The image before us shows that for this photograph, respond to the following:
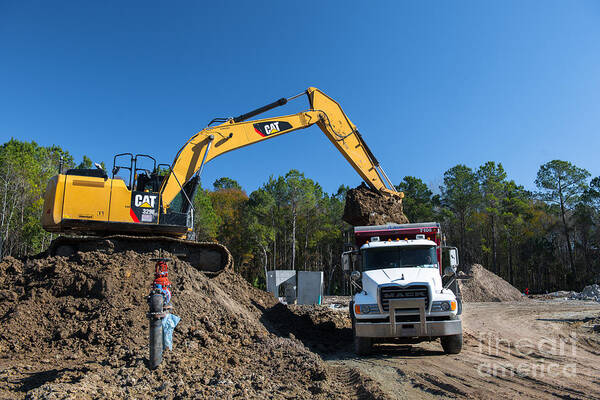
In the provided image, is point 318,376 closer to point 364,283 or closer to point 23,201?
point 364,283

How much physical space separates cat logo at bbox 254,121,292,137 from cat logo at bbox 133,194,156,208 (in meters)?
4.10

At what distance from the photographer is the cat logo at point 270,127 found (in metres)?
13.4

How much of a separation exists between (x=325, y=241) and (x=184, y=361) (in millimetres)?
46639

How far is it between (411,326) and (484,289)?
75.7 ft

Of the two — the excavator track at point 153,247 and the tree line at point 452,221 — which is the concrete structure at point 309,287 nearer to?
the excavator track at point 153,247

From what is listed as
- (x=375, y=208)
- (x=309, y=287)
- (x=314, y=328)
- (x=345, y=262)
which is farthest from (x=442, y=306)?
(x=309, y=287)

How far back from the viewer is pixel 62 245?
10742 mm

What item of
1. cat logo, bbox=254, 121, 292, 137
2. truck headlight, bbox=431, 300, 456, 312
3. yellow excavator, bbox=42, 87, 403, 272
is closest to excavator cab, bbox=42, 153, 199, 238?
yellow excavator, bbox=42, 87, 403, 272

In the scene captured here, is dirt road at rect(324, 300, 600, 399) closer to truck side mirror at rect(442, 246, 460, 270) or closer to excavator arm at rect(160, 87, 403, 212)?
truck side mirror at rect(442, 246, 460, 270)

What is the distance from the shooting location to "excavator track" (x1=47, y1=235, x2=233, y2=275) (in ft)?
34.7

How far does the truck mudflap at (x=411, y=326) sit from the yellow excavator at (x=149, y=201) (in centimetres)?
513

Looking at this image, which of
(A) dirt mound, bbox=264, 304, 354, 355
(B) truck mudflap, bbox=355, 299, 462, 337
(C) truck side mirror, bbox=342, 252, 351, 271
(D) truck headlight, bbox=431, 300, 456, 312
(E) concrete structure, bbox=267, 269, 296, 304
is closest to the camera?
(B) truck mudflap, bbox=355, 299, 462, 337

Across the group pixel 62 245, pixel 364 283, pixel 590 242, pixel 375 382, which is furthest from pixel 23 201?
pixel 590 242

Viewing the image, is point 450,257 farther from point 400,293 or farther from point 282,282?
point 282,282
